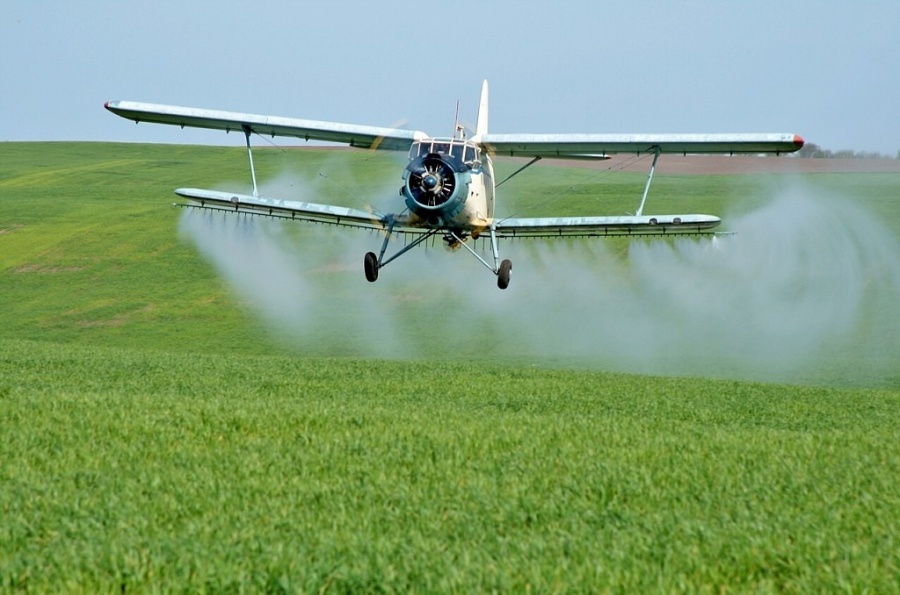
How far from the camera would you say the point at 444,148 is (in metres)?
27.0

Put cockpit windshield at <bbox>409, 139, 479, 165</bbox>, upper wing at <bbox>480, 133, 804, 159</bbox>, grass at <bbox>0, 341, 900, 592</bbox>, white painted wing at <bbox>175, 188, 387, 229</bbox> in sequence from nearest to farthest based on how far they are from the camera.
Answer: grass at <bbox>0, 341, 900, 592</bbox> → cockpit windshield at <bbox>409, 139, 479, 165</bbox> → upper wing at <bbox>480, 133, 804, 159</bbox> → white painted wing at <bbox>175, 188, 387, 229</bbox>

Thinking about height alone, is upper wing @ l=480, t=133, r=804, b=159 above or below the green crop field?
above

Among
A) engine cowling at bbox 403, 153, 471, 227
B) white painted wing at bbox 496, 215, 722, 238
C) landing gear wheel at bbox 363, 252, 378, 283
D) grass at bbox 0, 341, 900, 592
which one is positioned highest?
engine cowling at bbox 403, 153, 471, 227

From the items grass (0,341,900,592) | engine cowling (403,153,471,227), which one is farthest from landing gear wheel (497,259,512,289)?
grass (0,341,900,592)

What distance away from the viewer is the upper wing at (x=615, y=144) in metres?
29.4

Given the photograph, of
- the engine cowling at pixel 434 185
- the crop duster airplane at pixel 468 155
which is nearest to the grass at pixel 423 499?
the engine cowling at pixel 434 185

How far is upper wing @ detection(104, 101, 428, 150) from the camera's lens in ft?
101

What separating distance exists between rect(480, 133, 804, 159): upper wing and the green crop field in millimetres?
3475

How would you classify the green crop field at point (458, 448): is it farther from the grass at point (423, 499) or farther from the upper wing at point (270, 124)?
the upper wing at point (270, 124)

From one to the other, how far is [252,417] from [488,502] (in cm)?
507

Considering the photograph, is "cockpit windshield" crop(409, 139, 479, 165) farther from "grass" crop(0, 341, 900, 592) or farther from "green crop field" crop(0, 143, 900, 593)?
"grass" crop(0, 341, 900, 592)

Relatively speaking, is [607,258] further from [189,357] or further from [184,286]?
[189,357]

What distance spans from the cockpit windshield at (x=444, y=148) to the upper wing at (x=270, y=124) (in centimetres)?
331

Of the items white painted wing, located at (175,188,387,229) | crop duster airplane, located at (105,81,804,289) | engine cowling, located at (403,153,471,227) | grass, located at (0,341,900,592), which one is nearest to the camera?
grass, located at (0,341,900,592)
